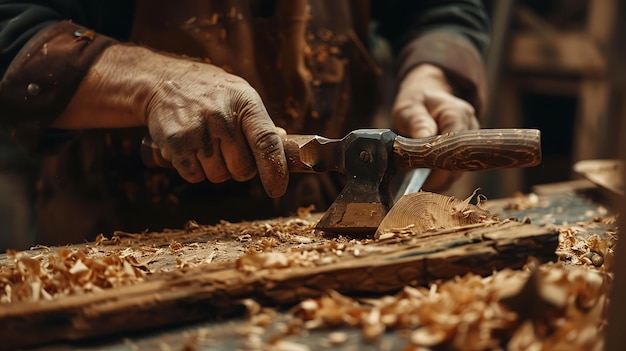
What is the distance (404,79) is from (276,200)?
24.9 inches

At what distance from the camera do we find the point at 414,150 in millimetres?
1499

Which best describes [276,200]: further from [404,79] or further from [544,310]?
[544,310]

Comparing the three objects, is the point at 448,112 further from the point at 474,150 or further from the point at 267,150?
the point at 267,150

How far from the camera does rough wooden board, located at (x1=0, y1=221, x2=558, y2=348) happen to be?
1058 mm

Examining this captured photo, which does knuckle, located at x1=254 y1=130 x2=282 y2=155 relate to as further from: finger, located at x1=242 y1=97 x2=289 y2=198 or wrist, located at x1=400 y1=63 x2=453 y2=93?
wrist, located at x1=400 y1=63 x2=453 y2=93

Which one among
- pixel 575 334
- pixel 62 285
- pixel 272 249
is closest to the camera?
pixel 575 334

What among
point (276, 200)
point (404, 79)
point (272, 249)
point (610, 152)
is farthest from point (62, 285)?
point (610, 152)

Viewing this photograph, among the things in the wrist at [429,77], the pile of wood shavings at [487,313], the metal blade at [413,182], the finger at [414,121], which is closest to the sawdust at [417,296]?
the pile of wood shavings at [487,313]

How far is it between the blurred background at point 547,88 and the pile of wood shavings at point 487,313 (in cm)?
262

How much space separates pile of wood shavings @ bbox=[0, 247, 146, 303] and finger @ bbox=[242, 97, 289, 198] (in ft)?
1.19

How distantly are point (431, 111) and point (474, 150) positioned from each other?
77 centimetres

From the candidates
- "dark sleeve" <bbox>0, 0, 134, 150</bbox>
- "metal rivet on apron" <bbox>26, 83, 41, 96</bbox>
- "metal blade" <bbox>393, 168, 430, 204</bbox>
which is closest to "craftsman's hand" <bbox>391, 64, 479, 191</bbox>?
"metal blade" <bbox>393, 168, 430, 204</bbox>

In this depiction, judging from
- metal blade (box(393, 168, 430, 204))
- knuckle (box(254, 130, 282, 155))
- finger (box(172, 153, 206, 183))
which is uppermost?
knuckle (box(254, 130, 282, 155))

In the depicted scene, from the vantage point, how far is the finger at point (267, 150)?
1518 millimetres
